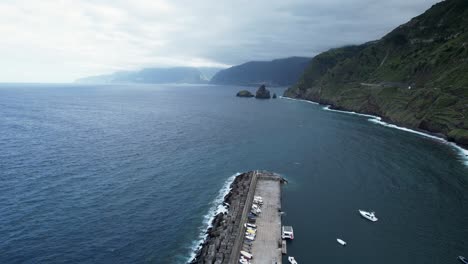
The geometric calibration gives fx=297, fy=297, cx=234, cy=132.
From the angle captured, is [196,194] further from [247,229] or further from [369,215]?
[369,215]

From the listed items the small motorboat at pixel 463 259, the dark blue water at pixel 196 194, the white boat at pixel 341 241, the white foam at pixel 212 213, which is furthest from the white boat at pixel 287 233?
the small motorboat at pixel 463 259

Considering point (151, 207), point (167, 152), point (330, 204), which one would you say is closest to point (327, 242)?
point (330, 204)

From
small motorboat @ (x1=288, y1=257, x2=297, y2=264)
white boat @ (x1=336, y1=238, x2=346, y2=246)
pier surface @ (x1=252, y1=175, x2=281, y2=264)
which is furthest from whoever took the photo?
white boat @ (x1=336, y1=238, x2=346, y2=246)

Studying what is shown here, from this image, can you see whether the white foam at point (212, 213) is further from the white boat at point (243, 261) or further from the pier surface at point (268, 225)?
the white boat at point (243, 261)

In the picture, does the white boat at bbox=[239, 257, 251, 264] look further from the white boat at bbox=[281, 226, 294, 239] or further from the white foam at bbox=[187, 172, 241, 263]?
the white boat at bbox=[281, 226, 294, 239]

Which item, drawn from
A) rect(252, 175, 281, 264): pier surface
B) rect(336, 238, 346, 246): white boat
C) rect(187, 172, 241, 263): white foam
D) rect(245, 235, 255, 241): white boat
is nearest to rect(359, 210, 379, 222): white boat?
rect(336, 238, 346, 246): white boat

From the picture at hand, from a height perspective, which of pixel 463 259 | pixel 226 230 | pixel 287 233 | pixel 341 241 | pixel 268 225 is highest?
pixel 226 230

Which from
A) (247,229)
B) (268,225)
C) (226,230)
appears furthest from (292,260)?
(226,230)
